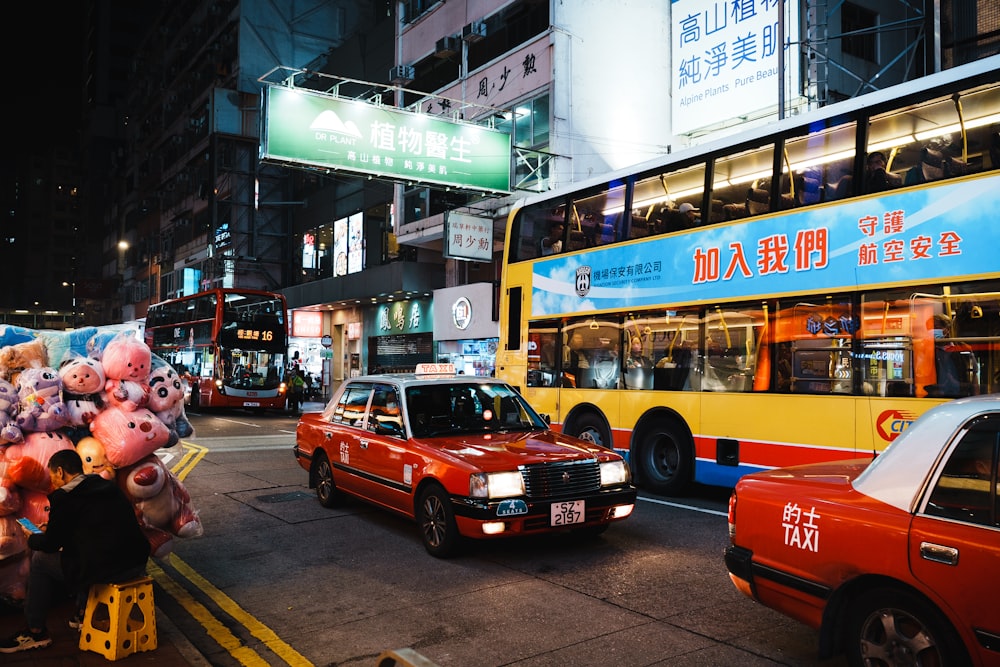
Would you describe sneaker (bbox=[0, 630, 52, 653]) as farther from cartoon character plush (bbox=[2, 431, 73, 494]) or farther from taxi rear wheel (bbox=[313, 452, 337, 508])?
taxi rear wheel (bbox=[313, 452, 337, 508])

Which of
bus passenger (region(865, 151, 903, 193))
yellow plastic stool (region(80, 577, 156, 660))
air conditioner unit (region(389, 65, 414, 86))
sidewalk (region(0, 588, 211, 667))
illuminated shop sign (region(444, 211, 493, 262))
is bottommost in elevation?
sidewalk (region(0, 588, 211, 667))

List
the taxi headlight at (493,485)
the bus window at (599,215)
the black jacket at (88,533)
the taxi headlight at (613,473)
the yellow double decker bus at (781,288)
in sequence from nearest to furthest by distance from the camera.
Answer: the black jacket at (88,533) → the taxi headlight at (493,485) → the taxi headlight at (613,473) → the yellow double decker bus at (781,288) → the bus window at (599,215)

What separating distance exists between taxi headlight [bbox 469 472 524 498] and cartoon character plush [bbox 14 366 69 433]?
9.74 ft

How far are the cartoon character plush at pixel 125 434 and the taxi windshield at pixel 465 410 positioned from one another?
105 inches

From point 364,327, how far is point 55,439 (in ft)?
94.9

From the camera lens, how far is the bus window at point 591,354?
1078cm

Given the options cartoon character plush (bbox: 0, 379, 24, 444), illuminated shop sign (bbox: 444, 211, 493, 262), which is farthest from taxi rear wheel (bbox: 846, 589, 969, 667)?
illuminated shop sign (bbox: 444, 211, 493, 262)

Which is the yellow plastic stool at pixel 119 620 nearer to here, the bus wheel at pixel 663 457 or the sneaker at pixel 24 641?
the sneaker at pixel 24 641

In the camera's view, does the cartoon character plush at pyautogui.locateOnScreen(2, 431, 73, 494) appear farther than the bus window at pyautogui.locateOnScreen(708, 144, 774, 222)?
No

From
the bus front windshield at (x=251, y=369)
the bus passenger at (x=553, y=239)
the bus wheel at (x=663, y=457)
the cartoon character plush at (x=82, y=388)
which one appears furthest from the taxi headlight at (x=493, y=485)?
the bus front windshield at (x=251, y=369)

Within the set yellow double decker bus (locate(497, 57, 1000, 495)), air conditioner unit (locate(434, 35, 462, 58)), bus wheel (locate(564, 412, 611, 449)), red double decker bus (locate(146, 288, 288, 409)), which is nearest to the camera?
yellow double decker bus (locate(497, 57, 1000, 495))

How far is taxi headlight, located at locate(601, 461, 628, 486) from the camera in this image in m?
6.78

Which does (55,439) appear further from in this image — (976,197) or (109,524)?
(976,197)

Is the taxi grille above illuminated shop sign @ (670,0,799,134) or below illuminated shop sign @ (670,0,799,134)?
below
